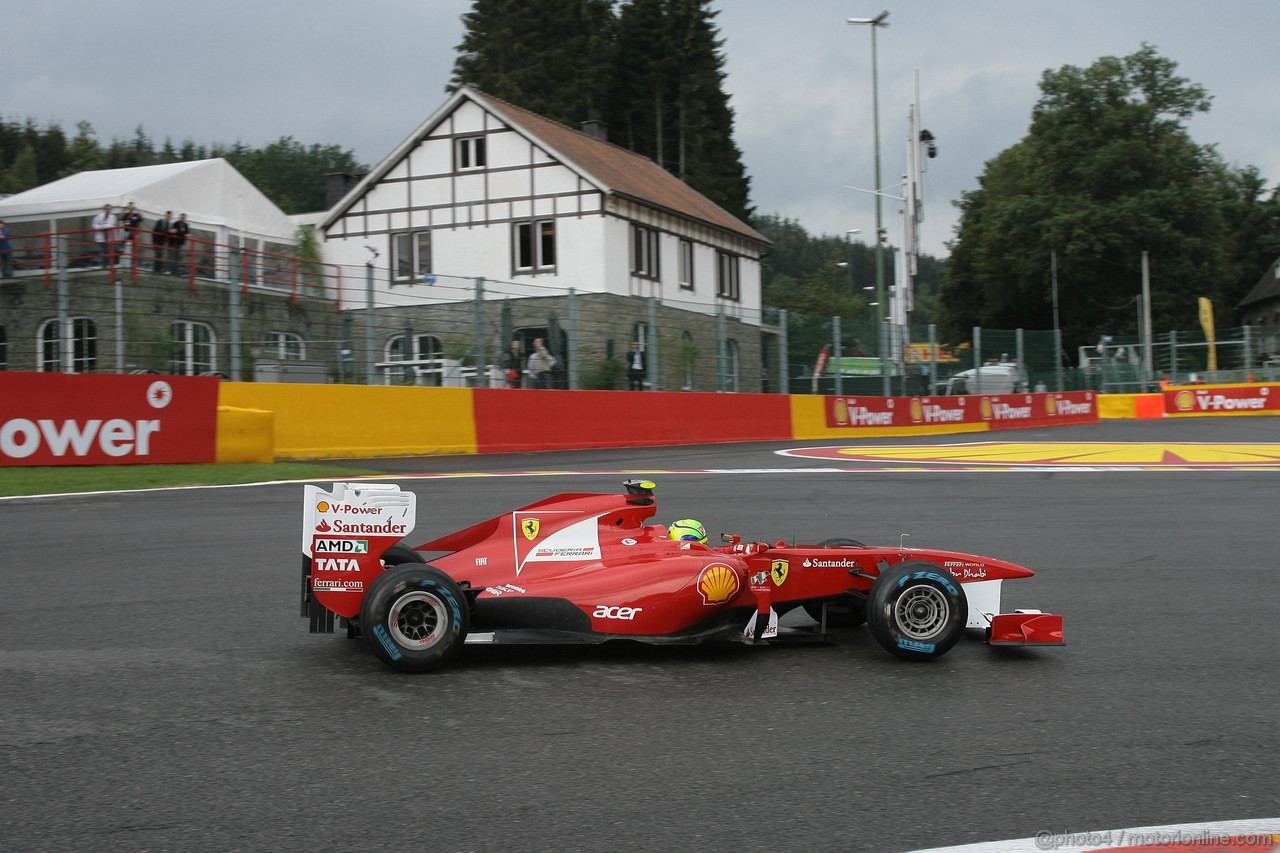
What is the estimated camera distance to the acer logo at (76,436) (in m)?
12.9

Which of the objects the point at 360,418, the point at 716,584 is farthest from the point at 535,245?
the point at 716,584

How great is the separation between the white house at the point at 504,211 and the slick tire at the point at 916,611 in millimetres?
27587

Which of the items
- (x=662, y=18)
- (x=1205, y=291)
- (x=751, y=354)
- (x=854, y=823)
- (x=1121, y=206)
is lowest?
(x=854, y=823)

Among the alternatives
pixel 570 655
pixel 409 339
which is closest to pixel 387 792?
pixel 570 655

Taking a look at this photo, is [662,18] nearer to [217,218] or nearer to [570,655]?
[217,218]

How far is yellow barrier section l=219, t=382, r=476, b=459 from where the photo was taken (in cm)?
1530

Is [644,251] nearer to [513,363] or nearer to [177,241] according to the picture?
[177,241]

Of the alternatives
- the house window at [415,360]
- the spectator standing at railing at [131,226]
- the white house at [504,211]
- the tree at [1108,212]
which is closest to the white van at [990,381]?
the white house at [504,211]

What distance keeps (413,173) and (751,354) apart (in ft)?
51.2

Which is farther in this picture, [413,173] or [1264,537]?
[413,173]

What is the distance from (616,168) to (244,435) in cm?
2302

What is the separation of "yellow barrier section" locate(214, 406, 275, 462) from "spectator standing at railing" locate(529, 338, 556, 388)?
15.7ft

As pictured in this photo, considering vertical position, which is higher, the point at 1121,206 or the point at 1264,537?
the point at 1121,206

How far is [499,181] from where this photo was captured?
33125mm
